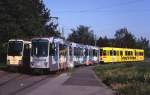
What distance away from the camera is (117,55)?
3206 inches

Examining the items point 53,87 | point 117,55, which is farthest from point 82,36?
point 53,87

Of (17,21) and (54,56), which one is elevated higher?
(17,21)

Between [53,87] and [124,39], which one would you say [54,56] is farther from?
[124,39]

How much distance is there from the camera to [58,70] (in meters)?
42.4

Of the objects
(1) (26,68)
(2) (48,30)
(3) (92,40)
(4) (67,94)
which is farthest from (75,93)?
(3) (92,40)

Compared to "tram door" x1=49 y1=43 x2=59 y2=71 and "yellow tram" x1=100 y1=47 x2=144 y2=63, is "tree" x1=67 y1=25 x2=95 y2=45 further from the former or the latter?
"tram door" x1=49 y1=43 x2=59 y2=71

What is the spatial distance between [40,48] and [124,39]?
436 ft

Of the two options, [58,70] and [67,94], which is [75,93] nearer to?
[67,94]

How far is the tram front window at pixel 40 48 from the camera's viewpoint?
126 feet

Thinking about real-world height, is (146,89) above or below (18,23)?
below

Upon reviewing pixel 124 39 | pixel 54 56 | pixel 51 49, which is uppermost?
pixel 124 39

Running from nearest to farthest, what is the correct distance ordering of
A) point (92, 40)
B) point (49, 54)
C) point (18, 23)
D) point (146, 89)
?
point (146, 89) → point (49, 54) → point (18, 23) → point (92, 40)

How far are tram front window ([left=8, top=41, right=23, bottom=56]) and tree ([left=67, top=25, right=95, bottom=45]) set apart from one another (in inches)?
4106

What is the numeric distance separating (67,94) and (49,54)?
17291 millimetres
